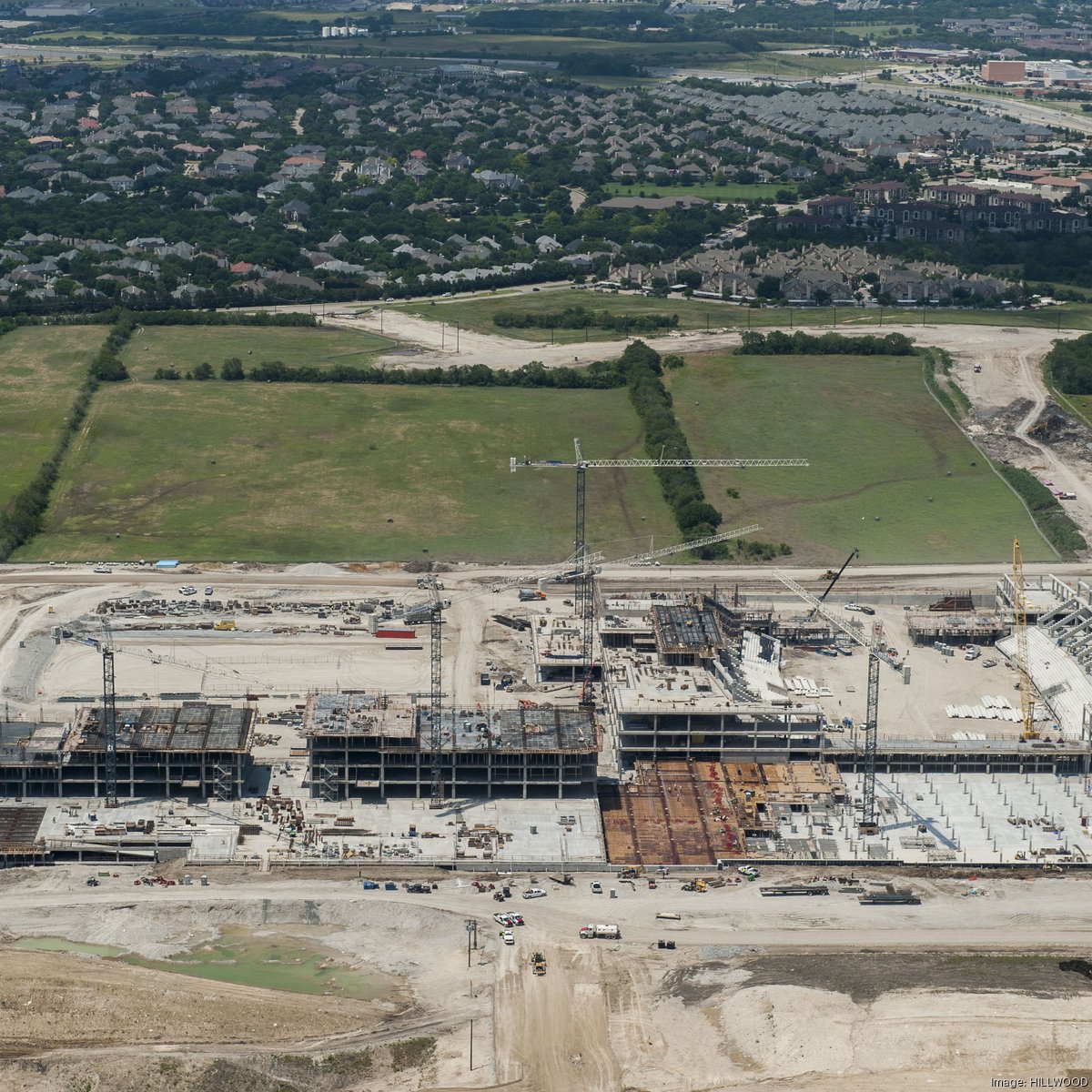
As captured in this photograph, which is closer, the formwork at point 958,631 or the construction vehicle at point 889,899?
the construction vehicle at point 889,899

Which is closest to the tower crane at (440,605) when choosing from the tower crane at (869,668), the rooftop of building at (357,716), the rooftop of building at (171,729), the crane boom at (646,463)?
the rooftop of building at (357,716)

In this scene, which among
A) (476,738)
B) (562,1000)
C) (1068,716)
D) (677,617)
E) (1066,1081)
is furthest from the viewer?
(677,617)

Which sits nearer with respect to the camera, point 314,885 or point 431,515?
point 314,885

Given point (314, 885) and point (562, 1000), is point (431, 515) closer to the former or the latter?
point (314, 885)

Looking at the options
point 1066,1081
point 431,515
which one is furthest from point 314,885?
point 431,515

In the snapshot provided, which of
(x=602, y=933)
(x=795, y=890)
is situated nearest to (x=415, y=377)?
(x=795, y=890)

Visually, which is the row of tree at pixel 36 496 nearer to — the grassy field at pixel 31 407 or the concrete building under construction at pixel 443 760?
the grassy field at pixel 31 407

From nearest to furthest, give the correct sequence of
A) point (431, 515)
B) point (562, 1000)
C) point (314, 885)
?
point (562, 1000)
point (314, 885)
point (431, 515)
